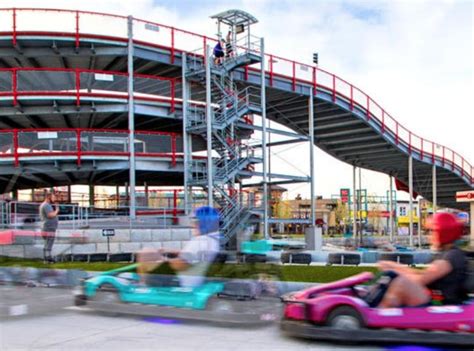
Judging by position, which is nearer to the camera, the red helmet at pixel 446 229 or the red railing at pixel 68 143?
the red helmet at pixel 446 229

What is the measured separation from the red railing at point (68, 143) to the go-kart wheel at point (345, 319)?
Result: 2077cm

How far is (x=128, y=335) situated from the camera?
760 centimetres

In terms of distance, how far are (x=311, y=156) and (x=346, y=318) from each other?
87.6 feet

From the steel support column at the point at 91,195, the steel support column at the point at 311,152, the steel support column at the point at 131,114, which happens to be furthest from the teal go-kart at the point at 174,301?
the steel support column at the point at 91,195

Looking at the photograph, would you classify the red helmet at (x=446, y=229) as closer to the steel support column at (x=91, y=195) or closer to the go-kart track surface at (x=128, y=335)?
the go-kart track surface at (x=128, y=335)

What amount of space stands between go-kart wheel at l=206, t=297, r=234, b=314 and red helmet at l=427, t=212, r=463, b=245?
3127mm

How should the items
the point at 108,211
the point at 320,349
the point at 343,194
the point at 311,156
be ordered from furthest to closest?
the point at 343,194, the point at 311,156, the point at 108,211, the point at 320,349

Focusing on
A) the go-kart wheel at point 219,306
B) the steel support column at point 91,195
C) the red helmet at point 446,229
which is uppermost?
the steel support column at point 91,195

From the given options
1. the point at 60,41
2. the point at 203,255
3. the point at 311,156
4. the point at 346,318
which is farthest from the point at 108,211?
the point at 346,318

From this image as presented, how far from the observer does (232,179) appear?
28.1 meters

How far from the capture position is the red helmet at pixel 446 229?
7.00 meters

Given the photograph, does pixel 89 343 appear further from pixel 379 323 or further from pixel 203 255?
pixel 379 323

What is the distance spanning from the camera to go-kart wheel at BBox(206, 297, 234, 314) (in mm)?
8219

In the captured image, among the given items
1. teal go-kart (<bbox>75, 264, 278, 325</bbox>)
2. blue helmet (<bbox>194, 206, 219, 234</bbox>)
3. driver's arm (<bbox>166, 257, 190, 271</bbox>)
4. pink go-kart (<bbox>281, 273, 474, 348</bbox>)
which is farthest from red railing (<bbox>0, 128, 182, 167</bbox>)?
pink go-kart (<bbox>281, 273, 474, 348</bbox>)
